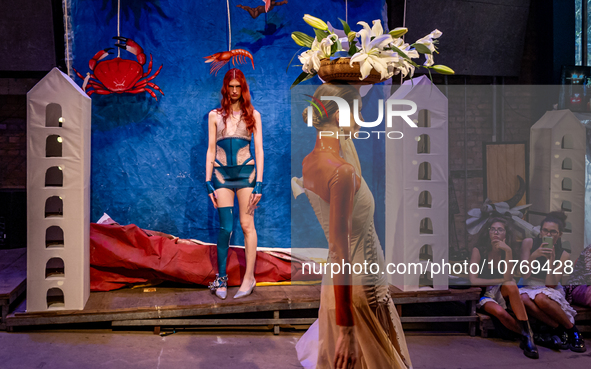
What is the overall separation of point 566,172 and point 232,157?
113 inches

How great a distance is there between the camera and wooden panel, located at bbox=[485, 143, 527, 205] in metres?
4.80

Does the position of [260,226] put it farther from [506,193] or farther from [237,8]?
[506,193]

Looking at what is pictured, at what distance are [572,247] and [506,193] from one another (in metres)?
0.85

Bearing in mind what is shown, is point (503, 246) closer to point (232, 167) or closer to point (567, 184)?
point (567, 184)

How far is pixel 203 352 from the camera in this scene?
3.35m

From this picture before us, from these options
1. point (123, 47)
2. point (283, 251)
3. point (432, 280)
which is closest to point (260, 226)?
point (283, 251)

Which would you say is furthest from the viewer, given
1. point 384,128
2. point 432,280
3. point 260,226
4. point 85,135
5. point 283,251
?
point 260,226

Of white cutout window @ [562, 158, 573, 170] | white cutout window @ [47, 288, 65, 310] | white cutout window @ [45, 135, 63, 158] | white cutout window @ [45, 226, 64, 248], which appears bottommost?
white cutout window @ [47, 288, 65, 310]

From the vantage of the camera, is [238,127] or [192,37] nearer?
[238,127]

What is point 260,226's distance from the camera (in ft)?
15.6

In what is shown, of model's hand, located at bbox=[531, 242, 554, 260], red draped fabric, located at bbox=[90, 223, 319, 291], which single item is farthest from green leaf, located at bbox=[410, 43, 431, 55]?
red draped fabric, located at bbox=[90, 223, 319, 291]

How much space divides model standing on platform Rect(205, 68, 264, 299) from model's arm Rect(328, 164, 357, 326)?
6.75 ft

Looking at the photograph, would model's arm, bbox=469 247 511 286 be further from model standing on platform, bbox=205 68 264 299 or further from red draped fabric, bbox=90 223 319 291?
model standing on platform, bbox=205 68 264 299

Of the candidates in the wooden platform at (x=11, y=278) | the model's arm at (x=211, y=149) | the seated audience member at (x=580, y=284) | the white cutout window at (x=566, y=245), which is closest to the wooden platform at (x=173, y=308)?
the wooden platform at (x=11, y=278)
